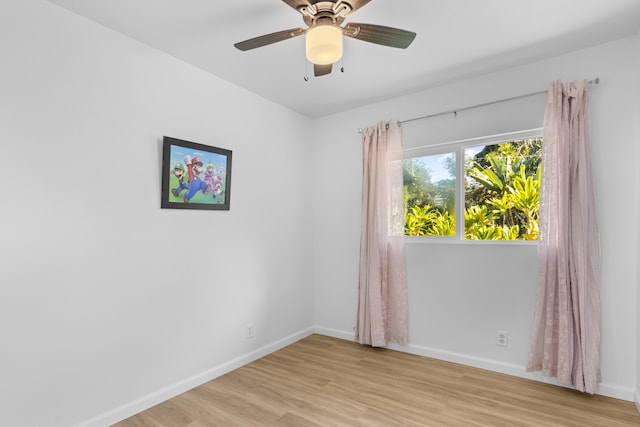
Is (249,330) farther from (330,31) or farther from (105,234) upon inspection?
(330,31)

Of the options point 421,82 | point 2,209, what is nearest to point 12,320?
point 2,209

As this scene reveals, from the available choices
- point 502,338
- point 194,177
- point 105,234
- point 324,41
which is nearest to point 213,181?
point 194,177

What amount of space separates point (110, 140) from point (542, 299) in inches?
128

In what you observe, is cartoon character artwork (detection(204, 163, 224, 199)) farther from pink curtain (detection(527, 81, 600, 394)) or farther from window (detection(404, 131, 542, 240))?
pink curtain (detection(527, 81, 600, 394))

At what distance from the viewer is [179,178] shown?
8.23 feet

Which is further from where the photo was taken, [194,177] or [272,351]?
[272,351]

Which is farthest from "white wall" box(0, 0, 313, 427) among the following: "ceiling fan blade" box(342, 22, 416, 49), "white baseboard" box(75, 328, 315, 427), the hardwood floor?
"ceiling fan blade" box(342, 22, 416, 49)

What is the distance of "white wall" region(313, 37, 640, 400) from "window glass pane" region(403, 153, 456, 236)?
6.5 inches

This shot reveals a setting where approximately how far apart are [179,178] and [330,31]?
1.55m

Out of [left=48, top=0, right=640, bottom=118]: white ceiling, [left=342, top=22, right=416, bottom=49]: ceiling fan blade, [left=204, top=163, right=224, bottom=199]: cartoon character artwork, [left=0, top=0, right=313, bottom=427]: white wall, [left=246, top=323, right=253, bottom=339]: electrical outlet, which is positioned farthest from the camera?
[left=246, top=323, right=253, bottom=339]: electrical outlet

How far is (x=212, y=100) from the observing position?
111 inches

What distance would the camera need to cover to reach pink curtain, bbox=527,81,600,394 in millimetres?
2344

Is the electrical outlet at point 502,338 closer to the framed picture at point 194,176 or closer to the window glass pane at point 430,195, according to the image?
the window glass pane at point 430,195

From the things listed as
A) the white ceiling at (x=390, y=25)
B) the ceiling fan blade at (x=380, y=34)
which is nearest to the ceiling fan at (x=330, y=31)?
the ceiling fan blade at (x=380, y=34)
